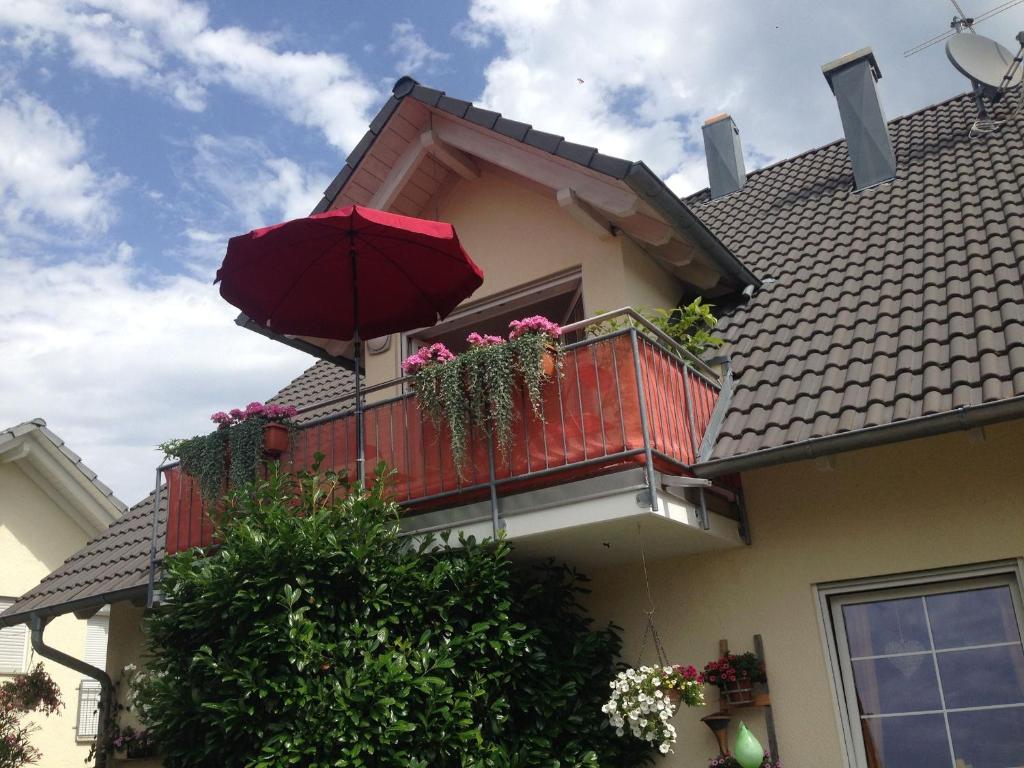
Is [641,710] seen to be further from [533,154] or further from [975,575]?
[533,154]

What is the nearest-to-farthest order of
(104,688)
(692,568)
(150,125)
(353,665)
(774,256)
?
(353,665)
(692,568)
(150,125)
(774,256)
(104,688)

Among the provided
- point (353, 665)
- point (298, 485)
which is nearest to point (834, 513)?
point (353, 665)

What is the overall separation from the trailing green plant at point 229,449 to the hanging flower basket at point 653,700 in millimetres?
3547

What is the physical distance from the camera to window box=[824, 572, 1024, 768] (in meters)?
6.25

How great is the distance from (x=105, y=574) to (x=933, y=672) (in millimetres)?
7989

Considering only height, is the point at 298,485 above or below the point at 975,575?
above

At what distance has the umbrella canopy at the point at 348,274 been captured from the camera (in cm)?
744

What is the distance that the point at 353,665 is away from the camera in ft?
20.8

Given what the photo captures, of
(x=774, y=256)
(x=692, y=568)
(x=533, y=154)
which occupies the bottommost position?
(x=692, y=568)

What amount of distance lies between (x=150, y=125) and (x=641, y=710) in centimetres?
598

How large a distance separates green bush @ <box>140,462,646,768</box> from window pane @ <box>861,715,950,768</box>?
1.61 metres

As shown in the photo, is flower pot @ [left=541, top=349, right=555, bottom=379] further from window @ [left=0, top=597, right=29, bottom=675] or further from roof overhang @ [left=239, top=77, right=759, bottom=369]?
window @ [left=0, top=597, right=29, bottom=675]

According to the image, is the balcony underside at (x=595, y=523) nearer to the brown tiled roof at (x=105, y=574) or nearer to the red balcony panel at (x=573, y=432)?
the red balcony panel at (x=573, y=432)

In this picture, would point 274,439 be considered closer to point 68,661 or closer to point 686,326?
point 686,326
